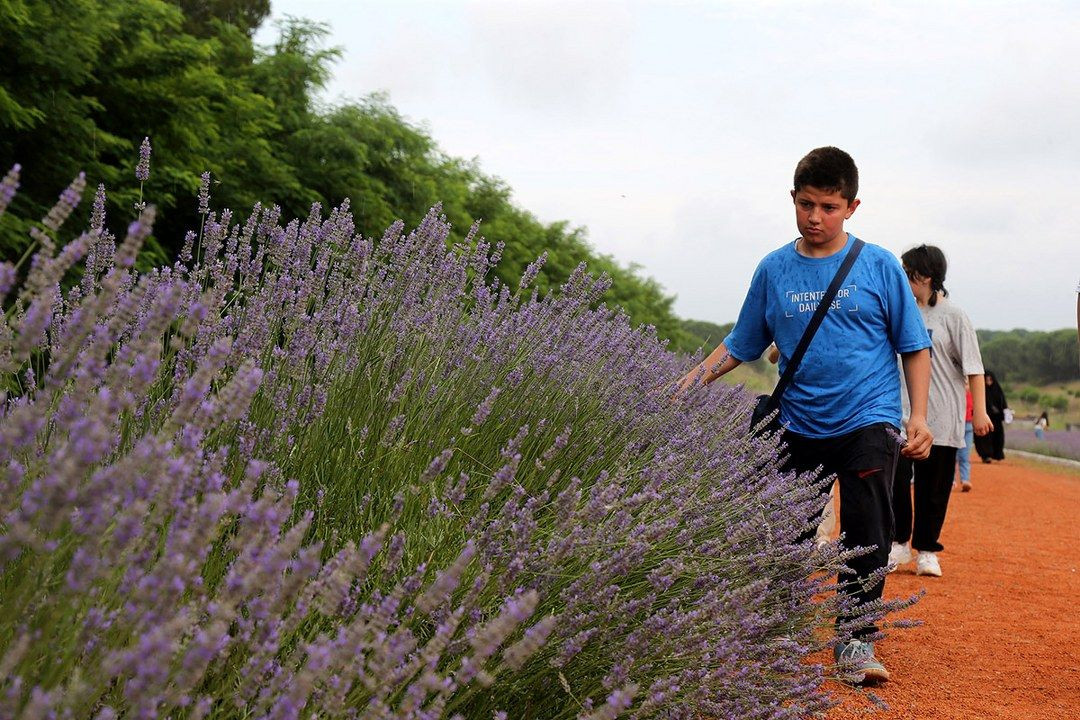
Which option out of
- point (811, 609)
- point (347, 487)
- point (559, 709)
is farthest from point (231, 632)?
point (811, 609)

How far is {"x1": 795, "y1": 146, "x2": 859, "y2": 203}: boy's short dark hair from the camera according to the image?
3.79 meters

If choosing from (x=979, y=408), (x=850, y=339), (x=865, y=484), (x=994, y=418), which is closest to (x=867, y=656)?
(x=865, y=484)

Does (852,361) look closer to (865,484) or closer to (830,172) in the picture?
(865,484)

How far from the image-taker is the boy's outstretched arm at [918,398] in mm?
3820

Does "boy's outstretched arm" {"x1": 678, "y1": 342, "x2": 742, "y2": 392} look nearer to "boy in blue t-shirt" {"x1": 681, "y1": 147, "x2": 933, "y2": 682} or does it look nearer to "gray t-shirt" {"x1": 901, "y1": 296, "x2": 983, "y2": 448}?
"boy in blue t-shirt" {"x1": 681, "y1": 147, "x2": 933, "y2": 682}

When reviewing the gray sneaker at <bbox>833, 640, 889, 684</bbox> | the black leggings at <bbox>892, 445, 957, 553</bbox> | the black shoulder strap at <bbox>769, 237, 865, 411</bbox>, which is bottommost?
the gray sneaker at <bbox>833, 640, 889, 684</bbox>

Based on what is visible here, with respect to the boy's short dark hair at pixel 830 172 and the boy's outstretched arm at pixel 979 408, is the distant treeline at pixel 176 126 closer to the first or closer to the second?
the boy's short dark hair at pixel 830 172

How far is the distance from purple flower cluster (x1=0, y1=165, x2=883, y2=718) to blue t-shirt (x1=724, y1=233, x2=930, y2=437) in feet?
0.99

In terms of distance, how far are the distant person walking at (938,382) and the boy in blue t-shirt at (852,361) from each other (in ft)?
7.01

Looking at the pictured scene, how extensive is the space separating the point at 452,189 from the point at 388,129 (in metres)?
1.82

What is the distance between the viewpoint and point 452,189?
12367 millimetres

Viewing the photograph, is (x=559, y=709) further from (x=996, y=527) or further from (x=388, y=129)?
(x=388, y=129)

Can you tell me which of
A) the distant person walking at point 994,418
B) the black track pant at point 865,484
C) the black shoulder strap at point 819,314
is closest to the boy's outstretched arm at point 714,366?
the black shoulder strap at point 819,314

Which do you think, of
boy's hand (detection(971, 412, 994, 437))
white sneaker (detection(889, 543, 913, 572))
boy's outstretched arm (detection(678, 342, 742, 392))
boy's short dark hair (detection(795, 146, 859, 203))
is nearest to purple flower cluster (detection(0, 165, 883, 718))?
boy's outstretched arm (detection(678, 342, 742, 392))
